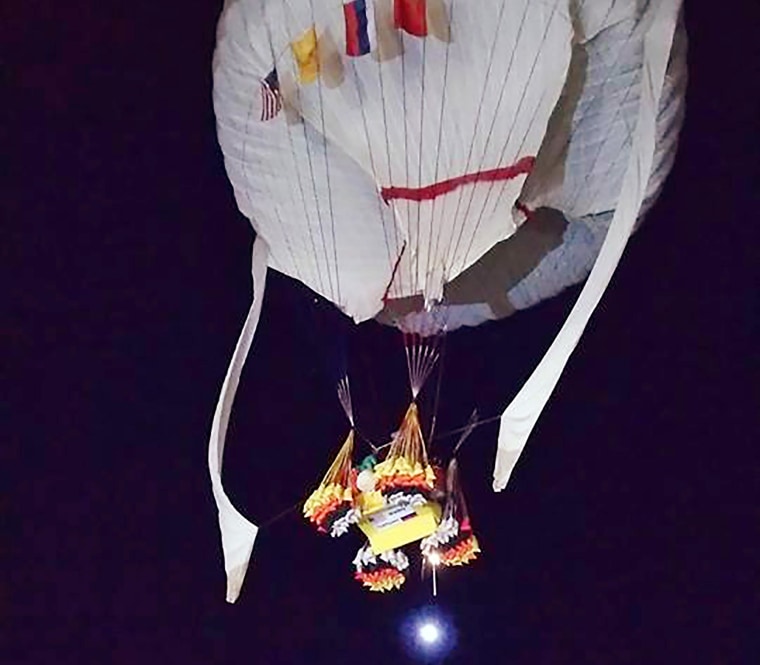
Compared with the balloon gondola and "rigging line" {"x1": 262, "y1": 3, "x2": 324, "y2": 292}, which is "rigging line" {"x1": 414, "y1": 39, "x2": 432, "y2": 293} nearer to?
the balloon gondola

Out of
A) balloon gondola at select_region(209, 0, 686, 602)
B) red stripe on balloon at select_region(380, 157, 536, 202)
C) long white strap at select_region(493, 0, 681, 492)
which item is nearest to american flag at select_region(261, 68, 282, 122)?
balloon gondola at select_region(209, 0, 686, 602)

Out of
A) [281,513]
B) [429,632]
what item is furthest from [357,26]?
[429,632]

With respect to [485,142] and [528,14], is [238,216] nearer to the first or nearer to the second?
[485,142]

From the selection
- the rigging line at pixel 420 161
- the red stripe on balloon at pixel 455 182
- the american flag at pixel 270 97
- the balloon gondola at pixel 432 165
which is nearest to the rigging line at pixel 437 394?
the balloon gondola at pixel 432 165

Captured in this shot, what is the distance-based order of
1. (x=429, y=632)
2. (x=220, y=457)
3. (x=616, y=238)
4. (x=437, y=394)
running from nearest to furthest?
(x=616, y=238) → (x=220, y=457) → (x=437, y=394) → (x=429, y=632)

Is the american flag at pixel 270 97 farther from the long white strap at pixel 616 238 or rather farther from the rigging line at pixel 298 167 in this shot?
the long white strap at pixel 616 238

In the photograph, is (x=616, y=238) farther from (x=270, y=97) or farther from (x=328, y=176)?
(x=270, y=97)

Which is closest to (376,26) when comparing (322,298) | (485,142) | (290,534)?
(485,142)

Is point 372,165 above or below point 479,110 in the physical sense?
below
